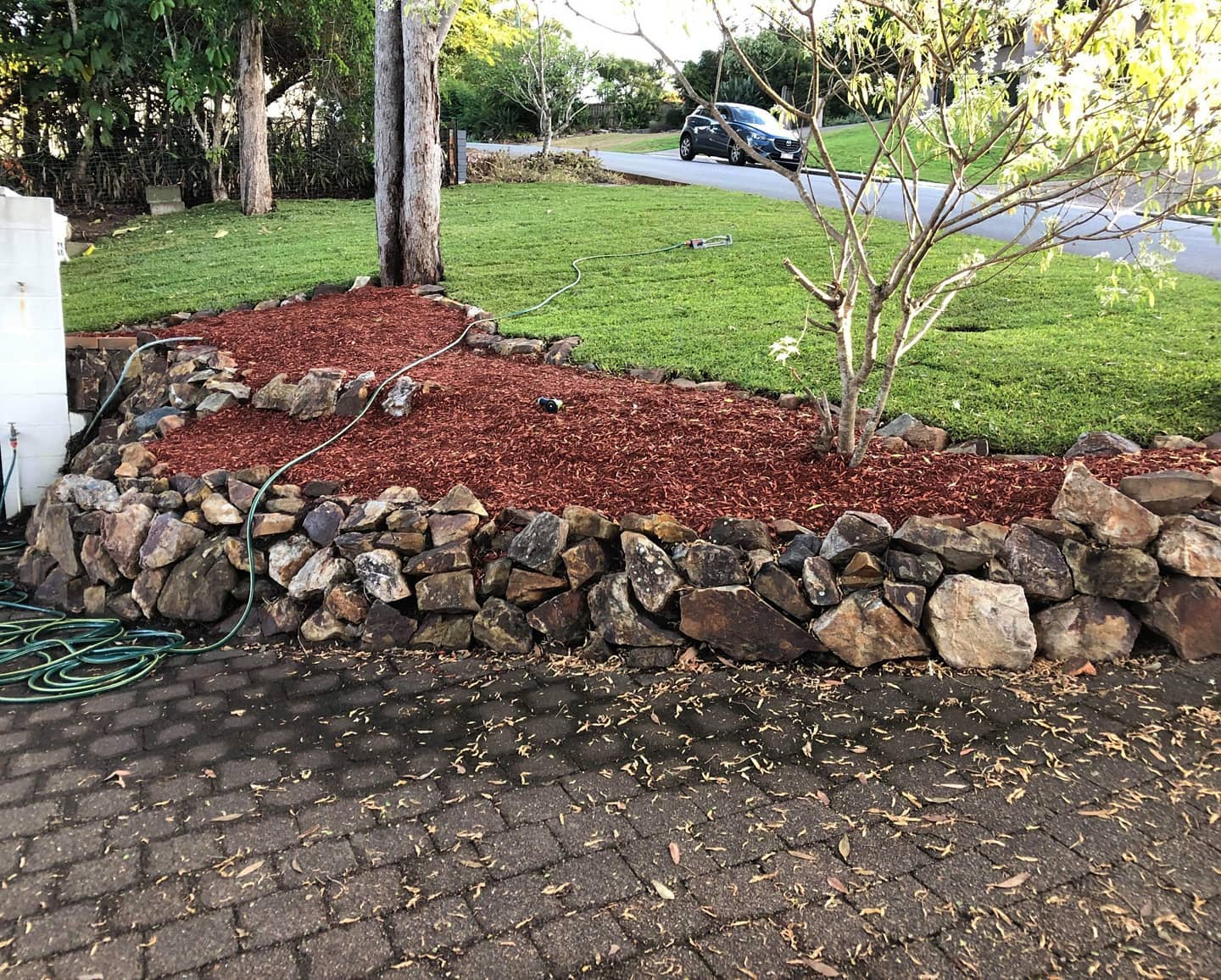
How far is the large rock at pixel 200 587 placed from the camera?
15.0 ft

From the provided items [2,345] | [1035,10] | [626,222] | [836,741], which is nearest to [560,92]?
[626,222]

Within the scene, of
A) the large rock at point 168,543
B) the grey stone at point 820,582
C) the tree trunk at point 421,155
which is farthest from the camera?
the tree trunk at point 421,155

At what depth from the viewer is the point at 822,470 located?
14.7 feet

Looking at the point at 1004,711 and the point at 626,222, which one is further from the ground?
the point at 626,222

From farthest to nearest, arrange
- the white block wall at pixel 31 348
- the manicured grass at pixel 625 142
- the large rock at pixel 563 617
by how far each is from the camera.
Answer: the manicured grass at pixel 625 142, the white block wall at pixel 31 348, the large rock at pixel 563 617

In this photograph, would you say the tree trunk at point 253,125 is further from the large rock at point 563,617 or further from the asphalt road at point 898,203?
the large rock at point 563,617

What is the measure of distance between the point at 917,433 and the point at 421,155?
222 inches

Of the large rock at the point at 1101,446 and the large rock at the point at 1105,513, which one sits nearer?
the large rock at the point at 1105,513

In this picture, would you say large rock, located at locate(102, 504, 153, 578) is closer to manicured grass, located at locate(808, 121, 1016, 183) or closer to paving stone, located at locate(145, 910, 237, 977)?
paving stone, located at locate(145, 910, 237, 977)

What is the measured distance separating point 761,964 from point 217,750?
7.00ft

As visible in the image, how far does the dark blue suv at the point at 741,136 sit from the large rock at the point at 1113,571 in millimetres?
11150

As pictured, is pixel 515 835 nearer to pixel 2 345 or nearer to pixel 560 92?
pixel 2 345

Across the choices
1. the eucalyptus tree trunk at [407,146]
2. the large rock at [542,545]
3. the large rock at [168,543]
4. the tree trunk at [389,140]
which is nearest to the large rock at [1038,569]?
the large rock at [542,545]

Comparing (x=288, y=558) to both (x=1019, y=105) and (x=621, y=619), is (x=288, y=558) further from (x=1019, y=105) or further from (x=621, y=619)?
(x=1019, y=105)
